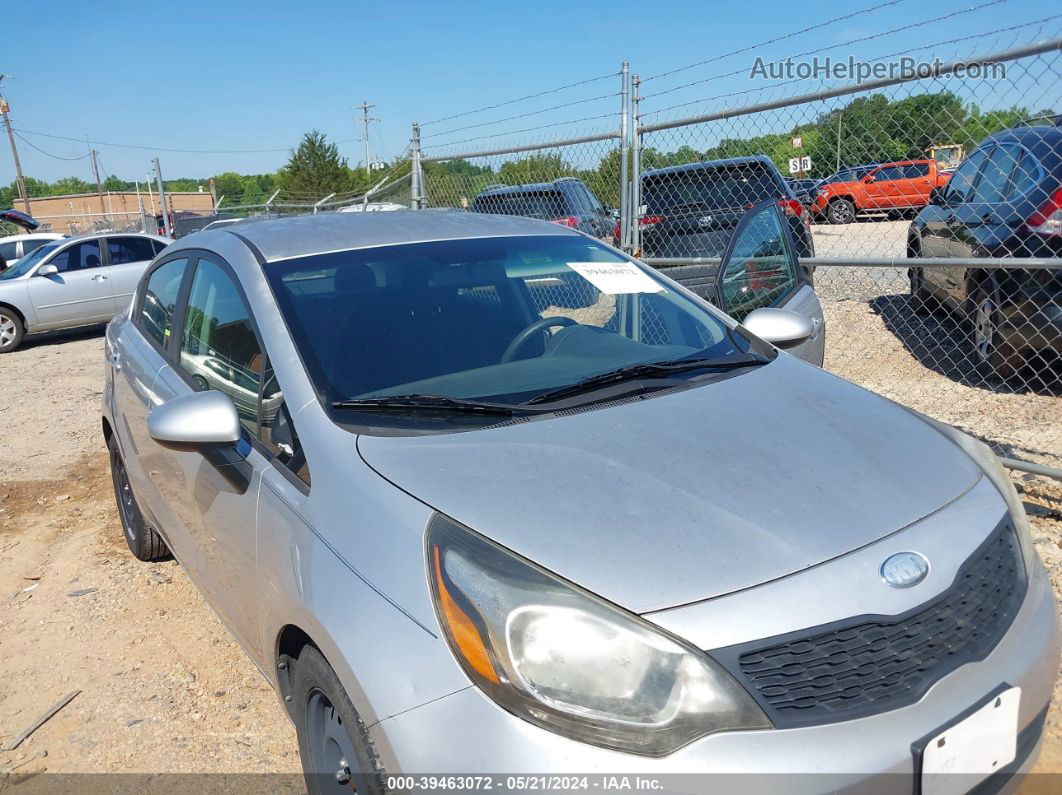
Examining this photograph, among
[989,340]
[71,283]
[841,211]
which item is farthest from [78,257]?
[989,340]

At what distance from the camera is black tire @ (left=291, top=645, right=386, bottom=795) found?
66.8 inches

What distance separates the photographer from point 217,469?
8.04ft

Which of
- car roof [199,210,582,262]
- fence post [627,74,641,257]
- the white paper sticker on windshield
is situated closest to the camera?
car roof [199,210,582,262]

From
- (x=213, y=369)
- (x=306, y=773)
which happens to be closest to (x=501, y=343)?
(x=213, y=369)

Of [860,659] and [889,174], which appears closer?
[860,659]

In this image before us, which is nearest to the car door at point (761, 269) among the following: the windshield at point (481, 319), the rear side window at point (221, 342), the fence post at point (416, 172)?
the windshield at point (481, 319)

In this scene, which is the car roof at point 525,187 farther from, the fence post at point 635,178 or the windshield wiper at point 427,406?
the windshield wiper at point 427,406

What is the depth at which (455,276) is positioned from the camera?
9.30 feet

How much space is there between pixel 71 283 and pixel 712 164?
33.9 ft

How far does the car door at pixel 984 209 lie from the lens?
502 cm

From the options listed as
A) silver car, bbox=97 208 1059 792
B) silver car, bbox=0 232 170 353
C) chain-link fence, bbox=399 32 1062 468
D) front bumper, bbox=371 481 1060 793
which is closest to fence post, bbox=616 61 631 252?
chain-link fence, bbox=399 32 1062 468

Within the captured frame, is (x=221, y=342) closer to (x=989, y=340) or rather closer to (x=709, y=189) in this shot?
(x=989, y=340)

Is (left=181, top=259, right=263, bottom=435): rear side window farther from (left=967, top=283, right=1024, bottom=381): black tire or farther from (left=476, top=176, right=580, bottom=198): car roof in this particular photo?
(left=967, top=283, right=1024, bottom=381): black tire

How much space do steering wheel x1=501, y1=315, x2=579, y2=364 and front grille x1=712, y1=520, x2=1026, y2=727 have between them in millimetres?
1355
